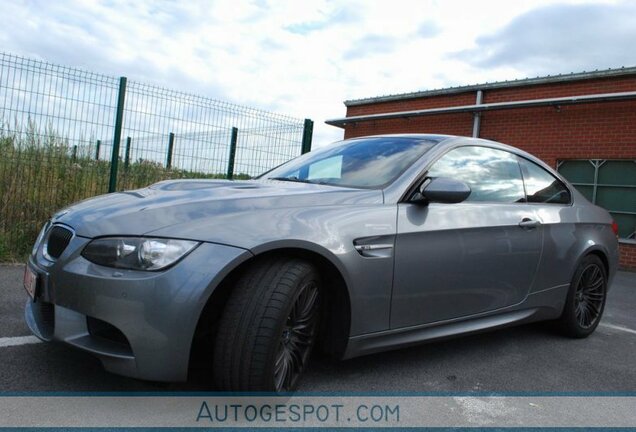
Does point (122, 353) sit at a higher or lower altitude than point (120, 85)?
lower

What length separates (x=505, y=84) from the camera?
1002 cm

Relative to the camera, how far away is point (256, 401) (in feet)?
7.35

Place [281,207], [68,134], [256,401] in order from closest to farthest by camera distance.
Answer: [256,401] < [281,207] < [68,134]

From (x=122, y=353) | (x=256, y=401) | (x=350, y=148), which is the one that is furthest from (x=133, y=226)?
(x=350, y=148)

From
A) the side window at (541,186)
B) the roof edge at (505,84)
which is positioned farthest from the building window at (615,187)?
the side window at (541,186)

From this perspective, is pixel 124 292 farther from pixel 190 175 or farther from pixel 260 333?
pixel 190 175

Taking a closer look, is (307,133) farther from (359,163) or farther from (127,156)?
(359,163)

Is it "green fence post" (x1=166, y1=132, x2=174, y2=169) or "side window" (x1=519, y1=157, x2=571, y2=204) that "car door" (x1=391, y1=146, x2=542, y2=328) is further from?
"green fence post" (x1=166, y1=132, x2=174, y2=169)

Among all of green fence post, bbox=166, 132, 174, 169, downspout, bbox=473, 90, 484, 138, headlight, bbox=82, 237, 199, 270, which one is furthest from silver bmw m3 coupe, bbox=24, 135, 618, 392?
downspout, bbox=473, 90, 484, 138

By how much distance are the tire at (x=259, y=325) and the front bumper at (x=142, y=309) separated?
5.4 inches

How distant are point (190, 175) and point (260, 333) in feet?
17.1

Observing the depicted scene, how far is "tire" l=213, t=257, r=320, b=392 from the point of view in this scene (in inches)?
84.2

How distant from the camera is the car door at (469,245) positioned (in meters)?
2.71

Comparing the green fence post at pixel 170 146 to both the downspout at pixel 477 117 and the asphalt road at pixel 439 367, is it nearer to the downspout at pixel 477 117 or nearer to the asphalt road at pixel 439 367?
the asphalt road at pixel 439 367
